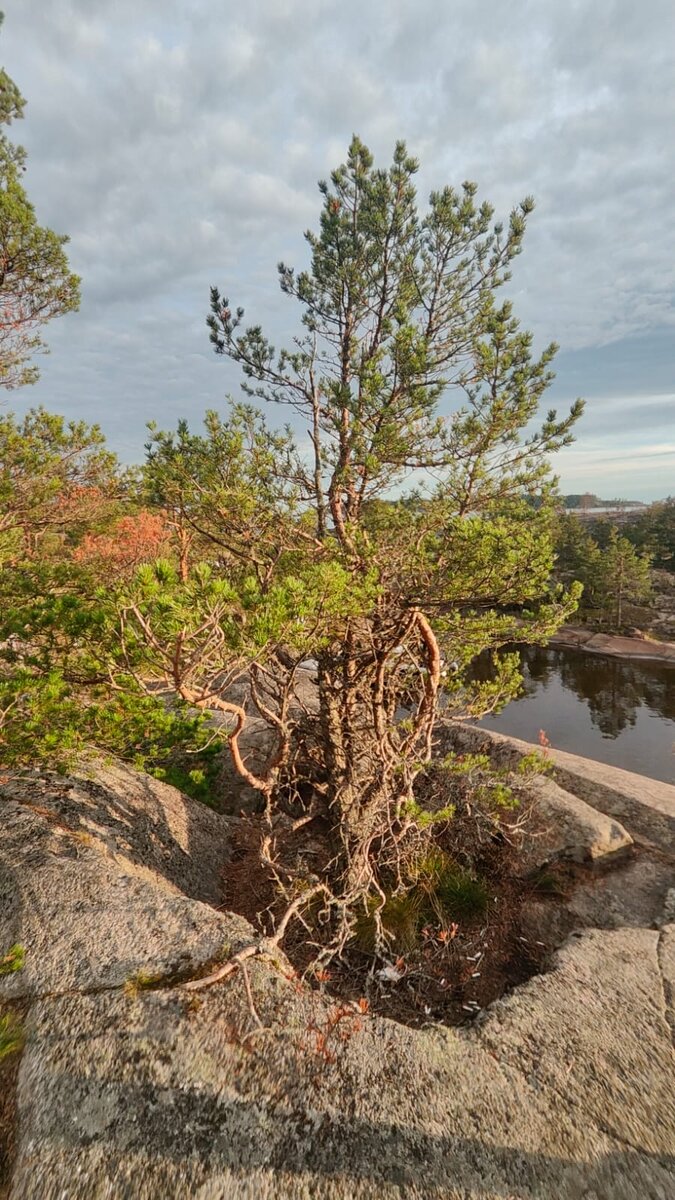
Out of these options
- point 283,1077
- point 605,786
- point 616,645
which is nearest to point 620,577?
point 616,645

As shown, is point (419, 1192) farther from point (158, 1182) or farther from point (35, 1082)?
point (35, 1082)

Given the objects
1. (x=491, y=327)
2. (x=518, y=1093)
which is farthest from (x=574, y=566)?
(x=518, y=1093)

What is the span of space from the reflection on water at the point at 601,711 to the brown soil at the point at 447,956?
1519 centimetres

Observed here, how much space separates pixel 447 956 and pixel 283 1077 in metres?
3.51

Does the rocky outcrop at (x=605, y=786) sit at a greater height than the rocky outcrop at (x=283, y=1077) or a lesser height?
lesser

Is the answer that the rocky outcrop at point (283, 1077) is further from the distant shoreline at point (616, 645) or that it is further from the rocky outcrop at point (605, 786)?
the distant shoreline at point (616, 645)

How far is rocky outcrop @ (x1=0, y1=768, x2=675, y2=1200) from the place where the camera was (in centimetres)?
302

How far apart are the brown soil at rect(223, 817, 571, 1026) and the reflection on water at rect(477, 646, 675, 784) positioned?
1519 centimetres

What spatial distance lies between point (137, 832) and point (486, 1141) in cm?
544

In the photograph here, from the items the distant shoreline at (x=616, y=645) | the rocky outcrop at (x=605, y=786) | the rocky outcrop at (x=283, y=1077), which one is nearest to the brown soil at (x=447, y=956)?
the rocky outcrop at (x=283, y=1077)

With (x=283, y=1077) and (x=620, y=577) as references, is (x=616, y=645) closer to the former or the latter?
(x=620, y=577)

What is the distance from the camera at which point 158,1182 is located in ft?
9.42

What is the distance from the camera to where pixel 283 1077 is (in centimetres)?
358

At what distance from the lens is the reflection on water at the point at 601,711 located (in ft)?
72.4
